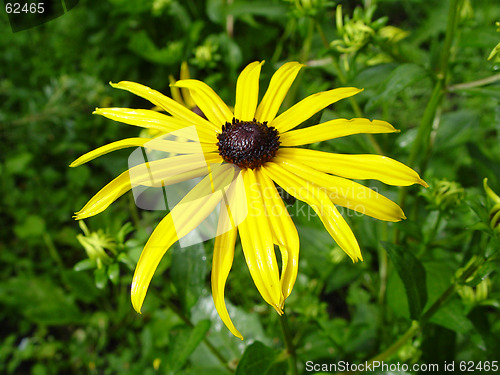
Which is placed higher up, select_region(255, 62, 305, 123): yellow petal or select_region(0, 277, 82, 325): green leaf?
select_region(255, 62, 305, 123): yellow petal

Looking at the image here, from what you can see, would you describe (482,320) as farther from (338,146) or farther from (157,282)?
(157,282)

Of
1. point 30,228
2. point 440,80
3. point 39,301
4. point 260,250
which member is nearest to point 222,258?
point 260,250

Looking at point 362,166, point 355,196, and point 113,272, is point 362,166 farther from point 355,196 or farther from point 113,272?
point 113,272

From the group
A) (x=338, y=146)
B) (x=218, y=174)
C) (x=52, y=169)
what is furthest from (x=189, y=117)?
(x=52, y=169)

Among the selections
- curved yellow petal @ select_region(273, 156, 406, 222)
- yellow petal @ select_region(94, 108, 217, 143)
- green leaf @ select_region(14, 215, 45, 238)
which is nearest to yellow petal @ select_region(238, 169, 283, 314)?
curved yellow petal @ select_region(273, 156, 406, 222)

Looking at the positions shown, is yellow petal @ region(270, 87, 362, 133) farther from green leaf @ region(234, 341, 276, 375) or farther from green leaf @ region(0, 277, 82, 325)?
green leaf @ region(0, 277, 82, 325)

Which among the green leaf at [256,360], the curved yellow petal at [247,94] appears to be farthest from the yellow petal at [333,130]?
the green leaf at [256,360]

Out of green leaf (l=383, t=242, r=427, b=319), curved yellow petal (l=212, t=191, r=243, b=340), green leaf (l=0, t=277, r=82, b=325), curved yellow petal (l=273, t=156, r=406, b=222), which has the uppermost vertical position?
curved yellow petal (l=273, t=156, r=406, b=222)
